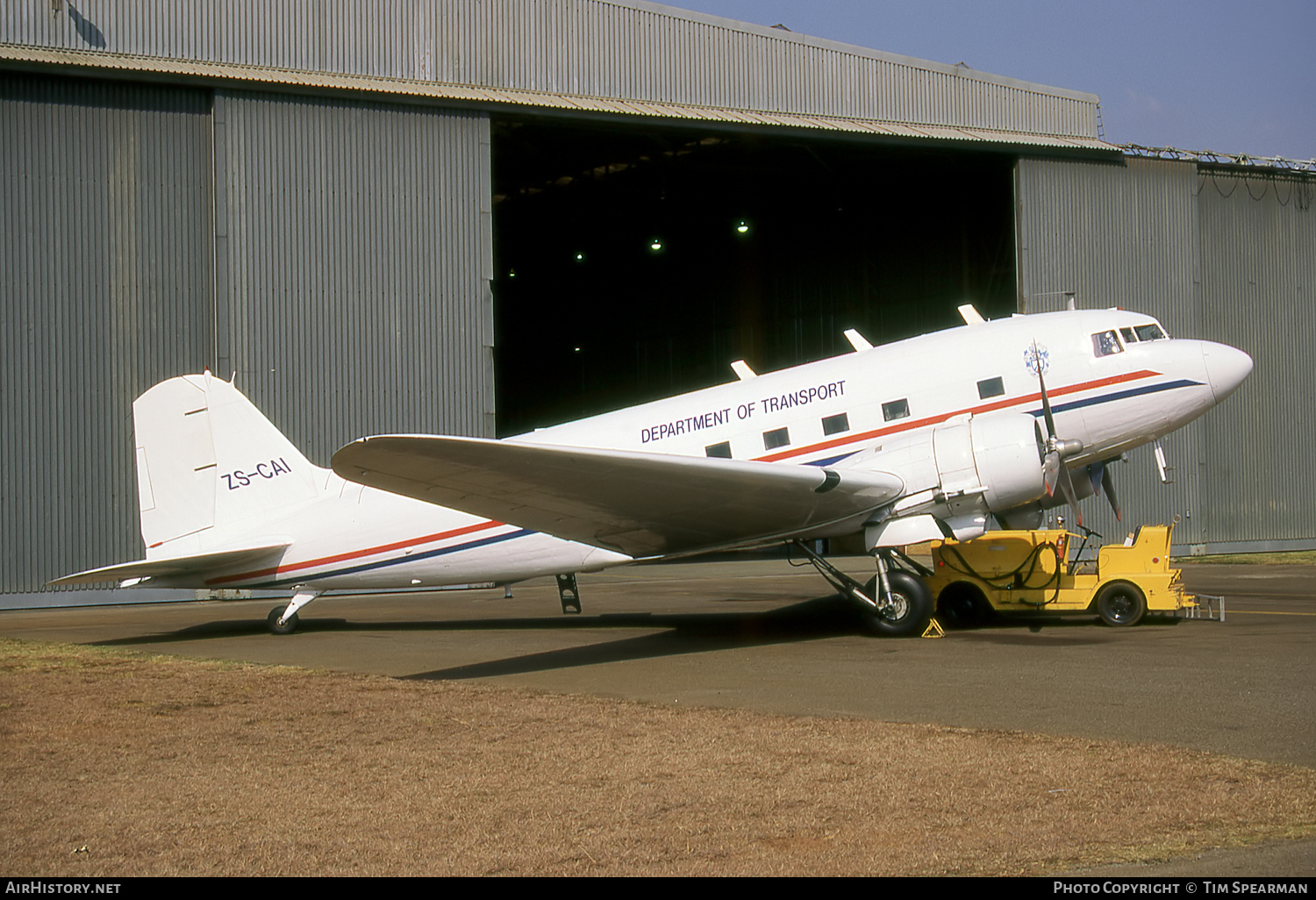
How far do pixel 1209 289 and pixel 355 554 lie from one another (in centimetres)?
2871

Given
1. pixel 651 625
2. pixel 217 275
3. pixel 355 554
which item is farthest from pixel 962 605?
pixel 217 275

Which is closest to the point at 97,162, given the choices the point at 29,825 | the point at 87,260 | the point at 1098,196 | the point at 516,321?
the point at 87,260

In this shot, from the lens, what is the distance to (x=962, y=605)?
51.2ft

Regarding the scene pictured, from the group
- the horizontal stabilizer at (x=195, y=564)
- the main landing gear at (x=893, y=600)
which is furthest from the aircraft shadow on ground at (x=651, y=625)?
the horizontal stabilizer at (x=195, y=564)

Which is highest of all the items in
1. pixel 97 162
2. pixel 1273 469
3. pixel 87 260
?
pixel 97 162

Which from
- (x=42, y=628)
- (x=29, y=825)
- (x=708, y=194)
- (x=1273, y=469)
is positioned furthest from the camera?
(x=708, y=194)

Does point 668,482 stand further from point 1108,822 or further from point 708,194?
point 708,194

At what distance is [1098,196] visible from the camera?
3206 centimetres

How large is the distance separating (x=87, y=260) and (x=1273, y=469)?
113 feet

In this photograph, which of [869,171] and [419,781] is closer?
[419,781]

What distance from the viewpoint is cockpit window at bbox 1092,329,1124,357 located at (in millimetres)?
15008

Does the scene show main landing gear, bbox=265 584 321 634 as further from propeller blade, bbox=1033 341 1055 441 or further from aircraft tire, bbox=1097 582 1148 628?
aircraft tire, bbox=1097 582 1148 628

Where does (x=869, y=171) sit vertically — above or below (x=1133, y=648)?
above

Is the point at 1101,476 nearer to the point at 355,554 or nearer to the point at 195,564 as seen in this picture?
the point at 355,554
